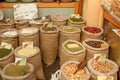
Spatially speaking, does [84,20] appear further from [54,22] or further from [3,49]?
[3,49]

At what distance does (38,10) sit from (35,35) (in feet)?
2.38

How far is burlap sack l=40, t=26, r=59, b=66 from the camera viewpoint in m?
2.73

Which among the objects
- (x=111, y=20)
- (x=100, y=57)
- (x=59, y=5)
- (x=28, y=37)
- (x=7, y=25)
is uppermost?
(x=59, y=5)

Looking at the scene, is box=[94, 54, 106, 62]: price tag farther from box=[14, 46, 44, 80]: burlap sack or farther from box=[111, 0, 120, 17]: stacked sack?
box=[14, 46, 44, 80]: burlap sack

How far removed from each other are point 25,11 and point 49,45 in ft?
2.64

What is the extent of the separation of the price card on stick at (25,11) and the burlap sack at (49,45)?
56 cm

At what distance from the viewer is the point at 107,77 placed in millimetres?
1850

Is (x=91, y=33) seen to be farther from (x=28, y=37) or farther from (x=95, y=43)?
(x=28, y=37)

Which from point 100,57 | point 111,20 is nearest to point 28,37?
point 100,57

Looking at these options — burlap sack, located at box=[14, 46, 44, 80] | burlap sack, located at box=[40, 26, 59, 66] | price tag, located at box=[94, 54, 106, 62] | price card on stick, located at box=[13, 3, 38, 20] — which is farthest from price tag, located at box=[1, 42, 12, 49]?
price tag, located at box=[94, 54, 106, 62]

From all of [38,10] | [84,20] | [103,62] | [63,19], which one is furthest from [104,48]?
[38,10]

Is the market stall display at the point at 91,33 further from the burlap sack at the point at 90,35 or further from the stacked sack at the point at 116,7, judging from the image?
the stacked sack at the point at 116,7

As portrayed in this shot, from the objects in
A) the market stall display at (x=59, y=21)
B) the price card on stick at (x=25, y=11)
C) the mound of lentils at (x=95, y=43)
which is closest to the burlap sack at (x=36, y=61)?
the mound of lentils at (x=95, y=43)

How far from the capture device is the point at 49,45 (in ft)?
9.11
